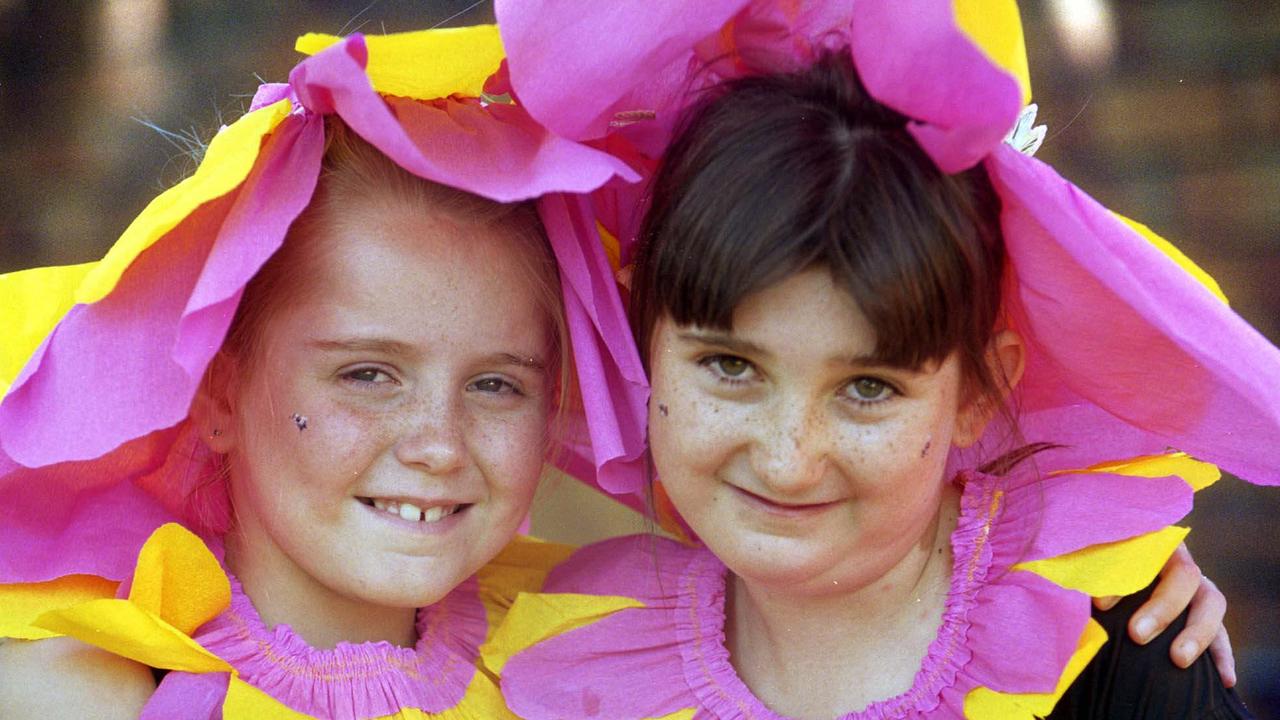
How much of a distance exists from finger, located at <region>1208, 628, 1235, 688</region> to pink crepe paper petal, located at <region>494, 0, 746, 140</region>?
0.79 m

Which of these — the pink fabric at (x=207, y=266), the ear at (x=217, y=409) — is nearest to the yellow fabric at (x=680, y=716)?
the pink fabric at (x=207, y=266)

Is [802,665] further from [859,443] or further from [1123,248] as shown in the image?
[1123,248]

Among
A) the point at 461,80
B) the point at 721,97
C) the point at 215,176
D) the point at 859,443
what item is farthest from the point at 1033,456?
the point at 215,176

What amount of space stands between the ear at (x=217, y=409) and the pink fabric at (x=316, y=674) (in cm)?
15

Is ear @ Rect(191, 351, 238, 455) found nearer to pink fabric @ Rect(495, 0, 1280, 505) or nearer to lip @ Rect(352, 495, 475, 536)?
lip @ Rect(352, 495, 475, 536)

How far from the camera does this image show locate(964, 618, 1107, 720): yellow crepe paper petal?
138cm

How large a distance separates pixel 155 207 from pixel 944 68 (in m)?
0.73

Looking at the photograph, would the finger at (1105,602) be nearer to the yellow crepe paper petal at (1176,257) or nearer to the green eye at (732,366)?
the yellow crepe paper petal at (1176,257)

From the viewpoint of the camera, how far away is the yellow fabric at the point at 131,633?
141 centimetres

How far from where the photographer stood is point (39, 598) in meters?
1.54

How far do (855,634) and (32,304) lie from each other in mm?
935

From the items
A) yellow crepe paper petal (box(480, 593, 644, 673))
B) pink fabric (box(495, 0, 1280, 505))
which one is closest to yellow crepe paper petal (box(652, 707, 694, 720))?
yellow crepe paper petal (box(480, 593, 644, 673))

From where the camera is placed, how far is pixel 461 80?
1.44m

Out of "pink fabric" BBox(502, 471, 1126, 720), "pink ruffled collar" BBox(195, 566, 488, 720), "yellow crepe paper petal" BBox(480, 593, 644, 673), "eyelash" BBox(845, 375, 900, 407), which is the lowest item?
"pink fabric" BBox(502, 471, 1126, 720)
